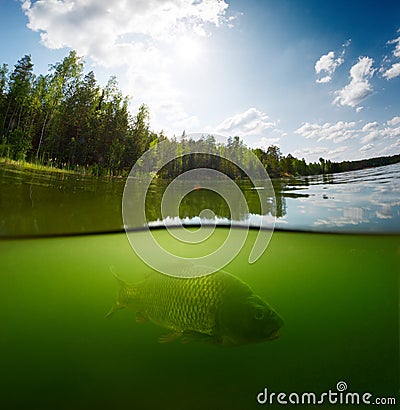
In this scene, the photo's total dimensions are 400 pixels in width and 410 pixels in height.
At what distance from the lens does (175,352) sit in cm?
183

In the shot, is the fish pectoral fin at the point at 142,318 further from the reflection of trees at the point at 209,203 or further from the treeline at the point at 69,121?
the treeline at the point at 69,121

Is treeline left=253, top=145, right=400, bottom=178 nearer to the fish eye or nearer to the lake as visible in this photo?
the lake

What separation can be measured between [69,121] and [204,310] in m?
5.94

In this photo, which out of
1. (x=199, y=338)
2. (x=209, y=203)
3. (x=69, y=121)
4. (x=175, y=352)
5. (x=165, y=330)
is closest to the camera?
(x=199, y=338)

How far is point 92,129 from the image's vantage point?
6422 millimetres

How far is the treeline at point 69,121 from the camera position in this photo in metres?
5.83

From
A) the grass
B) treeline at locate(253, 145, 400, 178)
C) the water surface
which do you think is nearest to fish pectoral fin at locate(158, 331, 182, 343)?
the water surface

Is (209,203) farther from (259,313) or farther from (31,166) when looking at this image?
(259,313)

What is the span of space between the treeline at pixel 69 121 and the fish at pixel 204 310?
14.9 ft

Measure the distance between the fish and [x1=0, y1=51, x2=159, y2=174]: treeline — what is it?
454cm

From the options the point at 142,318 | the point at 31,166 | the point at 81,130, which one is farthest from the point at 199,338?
the point at 81,130

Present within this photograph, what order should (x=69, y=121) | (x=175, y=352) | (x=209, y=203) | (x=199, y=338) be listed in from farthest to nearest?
(x=209, y=203)
(x=69, y=121)
(x=175, y=352)
(x=199, y=338)

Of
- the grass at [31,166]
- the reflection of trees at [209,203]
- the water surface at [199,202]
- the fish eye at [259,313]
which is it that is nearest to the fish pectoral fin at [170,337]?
the fish eye at [259,313]

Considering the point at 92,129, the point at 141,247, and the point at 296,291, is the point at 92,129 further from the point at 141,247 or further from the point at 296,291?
the point at 296,291
